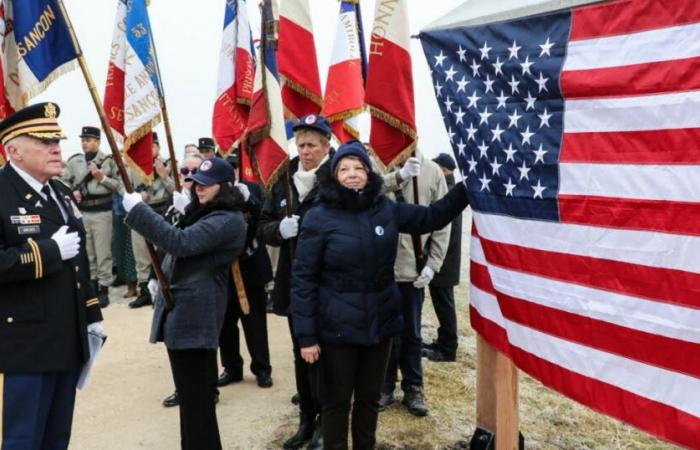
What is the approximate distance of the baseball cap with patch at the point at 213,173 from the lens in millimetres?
3221

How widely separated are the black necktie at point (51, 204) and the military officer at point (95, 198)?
17.2 ft

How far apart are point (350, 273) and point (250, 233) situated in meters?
1.83

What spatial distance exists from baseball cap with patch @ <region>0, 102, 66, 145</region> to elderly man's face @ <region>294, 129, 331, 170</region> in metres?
1.57

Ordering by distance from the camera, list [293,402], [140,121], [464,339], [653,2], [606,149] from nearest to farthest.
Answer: [653,2]
[606,149]
[140,121]
[293,402]
[464,339]

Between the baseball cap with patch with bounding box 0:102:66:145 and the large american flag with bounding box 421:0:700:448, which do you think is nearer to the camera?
the large american flag with bounding box 421:0:700:448

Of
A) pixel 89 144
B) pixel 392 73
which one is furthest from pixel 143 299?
pixel 392 73

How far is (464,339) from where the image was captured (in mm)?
6277

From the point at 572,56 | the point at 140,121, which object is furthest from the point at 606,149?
the point at 140,121

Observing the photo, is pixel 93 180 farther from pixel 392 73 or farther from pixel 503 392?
pixel 503 392

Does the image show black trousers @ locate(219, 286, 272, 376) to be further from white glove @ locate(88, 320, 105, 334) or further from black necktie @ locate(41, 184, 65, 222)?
black necktie @ locate(41, 184, 65, 222)

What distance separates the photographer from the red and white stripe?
6.48 feet

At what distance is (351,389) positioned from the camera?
3131mm

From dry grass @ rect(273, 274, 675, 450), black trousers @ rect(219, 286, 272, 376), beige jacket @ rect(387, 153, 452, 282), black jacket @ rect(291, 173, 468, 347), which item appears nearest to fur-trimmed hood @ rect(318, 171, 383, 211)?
black jacket @ rect(291, 173, 468, 347)

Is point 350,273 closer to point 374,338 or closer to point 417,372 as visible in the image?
point 374,338
